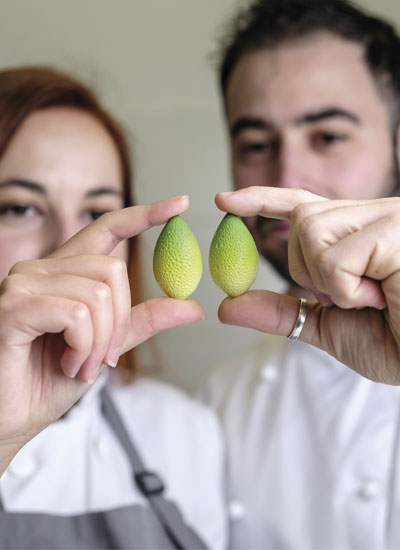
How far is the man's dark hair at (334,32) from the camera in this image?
1.21 meters

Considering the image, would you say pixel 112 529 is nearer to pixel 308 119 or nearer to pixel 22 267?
pixel 22 267

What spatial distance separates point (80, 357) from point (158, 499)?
0.52 meters

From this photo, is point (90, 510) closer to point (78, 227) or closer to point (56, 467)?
point (56, 467)

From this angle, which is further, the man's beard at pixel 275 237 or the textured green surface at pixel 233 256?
the man's beard at pixel 275 237

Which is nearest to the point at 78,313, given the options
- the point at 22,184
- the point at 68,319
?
the point at 68,319

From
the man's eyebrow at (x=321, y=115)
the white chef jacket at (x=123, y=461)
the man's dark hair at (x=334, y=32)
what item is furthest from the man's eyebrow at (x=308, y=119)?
the white chef jacket at (x=123, y=461)

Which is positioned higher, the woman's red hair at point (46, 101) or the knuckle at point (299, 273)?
the woman's red hair at point (46, 101)

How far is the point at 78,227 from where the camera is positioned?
947 mm

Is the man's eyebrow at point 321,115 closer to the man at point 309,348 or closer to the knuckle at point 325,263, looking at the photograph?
the man at point 309,348

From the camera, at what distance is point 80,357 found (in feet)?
1.70

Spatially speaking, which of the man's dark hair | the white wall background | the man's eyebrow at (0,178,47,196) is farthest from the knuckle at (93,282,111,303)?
the white wall background

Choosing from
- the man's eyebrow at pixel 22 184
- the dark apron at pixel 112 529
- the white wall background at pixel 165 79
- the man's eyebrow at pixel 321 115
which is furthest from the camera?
the white wall background at pixel 165 79

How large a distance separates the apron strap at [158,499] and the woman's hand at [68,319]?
43cm

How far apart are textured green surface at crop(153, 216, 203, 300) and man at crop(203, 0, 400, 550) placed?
463mm
